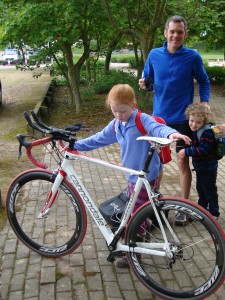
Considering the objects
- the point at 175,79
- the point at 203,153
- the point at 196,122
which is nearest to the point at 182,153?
the point at 203,153

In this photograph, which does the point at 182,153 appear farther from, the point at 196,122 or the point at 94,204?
the point at 94,204

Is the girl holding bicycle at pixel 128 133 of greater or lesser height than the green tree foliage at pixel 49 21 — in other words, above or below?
below

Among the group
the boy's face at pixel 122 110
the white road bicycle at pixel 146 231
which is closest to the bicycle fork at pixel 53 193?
the white road bicycle at pixel 146 231

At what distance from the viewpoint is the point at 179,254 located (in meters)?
2.76

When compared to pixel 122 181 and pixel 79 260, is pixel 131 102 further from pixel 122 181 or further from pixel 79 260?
pixel 122 181

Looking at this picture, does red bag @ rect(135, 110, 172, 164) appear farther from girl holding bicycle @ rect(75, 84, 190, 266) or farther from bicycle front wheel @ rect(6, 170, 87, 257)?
bicycle front wheel @ rect(6, 170, 87, 257)

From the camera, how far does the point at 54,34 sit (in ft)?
27.8

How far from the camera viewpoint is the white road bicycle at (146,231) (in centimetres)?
252

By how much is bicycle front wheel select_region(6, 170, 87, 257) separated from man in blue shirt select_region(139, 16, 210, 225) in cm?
129

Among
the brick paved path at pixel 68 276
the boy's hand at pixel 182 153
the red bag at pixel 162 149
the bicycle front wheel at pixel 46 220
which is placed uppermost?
the red bag at pixel 162 149

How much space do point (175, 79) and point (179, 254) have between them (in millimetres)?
1846

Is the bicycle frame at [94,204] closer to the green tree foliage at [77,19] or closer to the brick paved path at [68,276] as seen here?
the brick paved path at [68,276]

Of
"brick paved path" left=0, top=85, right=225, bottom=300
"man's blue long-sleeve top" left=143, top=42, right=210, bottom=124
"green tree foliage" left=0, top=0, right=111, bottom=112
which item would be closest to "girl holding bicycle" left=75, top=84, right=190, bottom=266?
"brick paved path" left=0, top=85, right=225, bottom=300

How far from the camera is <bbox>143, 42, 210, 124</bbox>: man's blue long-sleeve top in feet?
12.3
